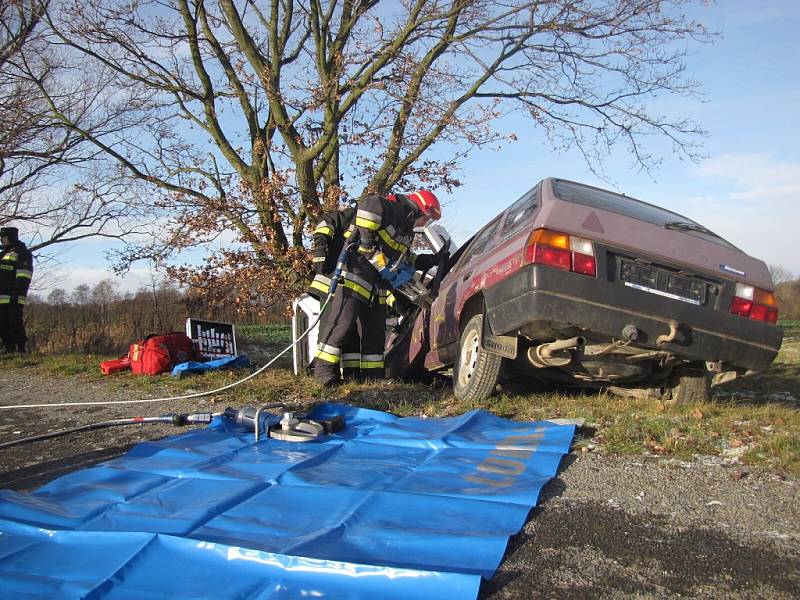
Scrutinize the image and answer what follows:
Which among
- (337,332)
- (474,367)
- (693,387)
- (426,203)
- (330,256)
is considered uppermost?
(426,203)

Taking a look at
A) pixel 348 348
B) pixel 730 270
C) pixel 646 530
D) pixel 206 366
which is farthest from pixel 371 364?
pixel 646 530

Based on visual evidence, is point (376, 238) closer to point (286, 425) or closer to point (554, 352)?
point (554, 352)

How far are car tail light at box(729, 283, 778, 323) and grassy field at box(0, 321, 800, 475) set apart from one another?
67 centimetres

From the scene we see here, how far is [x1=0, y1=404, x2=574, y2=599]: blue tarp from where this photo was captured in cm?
206

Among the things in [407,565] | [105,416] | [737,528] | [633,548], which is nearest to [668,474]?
[737,528]

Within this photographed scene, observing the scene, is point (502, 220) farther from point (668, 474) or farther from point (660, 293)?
point (668, 474)

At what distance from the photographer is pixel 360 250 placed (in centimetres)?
595

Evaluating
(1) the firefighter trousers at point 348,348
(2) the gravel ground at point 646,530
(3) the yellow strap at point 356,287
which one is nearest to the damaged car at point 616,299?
(2) the gravel ground at point 646,530

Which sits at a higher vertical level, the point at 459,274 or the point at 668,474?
the point at 459,274

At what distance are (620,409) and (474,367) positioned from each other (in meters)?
1.06

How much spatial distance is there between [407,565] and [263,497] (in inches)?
40.0

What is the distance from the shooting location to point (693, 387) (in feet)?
15.6

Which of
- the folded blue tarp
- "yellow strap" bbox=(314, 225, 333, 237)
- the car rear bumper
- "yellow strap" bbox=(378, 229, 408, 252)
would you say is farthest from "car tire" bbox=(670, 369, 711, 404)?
the folded blue tarp

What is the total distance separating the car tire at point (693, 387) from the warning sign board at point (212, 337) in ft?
19.0
